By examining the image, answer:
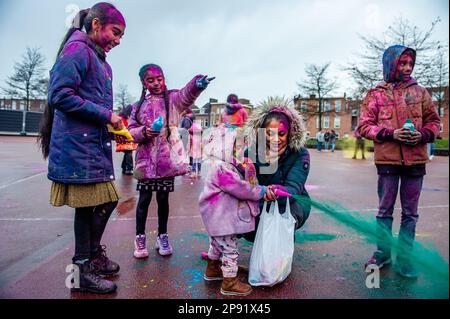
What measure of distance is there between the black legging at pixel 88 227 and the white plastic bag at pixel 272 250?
117 cm

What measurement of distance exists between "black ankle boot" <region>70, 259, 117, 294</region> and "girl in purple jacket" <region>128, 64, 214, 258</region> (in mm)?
651

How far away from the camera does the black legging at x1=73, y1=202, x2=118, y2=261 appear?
2.43 meters

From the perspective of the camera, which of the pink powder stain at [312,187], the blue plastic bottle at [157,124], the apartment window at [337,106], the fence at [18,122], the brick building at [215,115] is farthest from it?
the apartment window at [337,106]

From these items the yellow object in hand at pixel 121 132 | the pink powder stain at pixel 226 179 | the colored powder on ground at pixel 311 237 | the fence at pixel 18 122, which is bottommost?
the colored powder on ground at pixel 311 237

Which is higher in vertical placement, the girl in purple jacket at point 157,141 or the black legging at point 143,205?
the girl in purple jacket at point 157,141

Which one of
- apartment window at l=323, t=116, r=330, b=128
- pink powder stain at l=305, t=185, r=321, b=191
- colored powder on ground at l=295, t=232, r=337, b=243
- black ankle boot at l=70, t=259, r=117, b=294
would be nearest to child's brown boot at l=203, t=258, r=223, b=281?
black ankle boot at l=70, t=259, r=117, b=294

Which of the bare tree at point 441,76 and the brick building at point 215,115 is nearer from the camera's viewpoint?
the bare tree at point 441,76

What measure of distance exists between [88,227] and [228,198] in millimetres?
1059

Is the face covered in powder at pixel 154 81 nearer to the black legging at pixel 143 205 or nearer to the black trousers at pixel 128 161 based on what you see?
the black legging at pixel 143 205

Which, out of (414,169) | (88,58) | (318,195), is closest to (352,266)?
(414,169)

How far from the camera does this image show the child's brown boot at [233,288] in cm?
237

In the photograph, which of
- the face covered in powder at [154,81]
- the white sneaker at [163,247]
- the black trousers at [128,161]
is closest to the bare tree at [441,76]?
the face covered in powder at [154,81]

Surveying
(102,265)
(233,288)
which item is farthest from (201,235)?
(233,288)

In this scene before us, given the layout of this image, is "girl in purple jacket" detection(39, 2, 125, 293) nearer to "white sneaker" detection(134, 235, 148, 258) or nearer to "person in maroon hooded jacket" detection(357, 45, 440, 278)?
"white sneaker" detection(134, 235, 148, 258)
